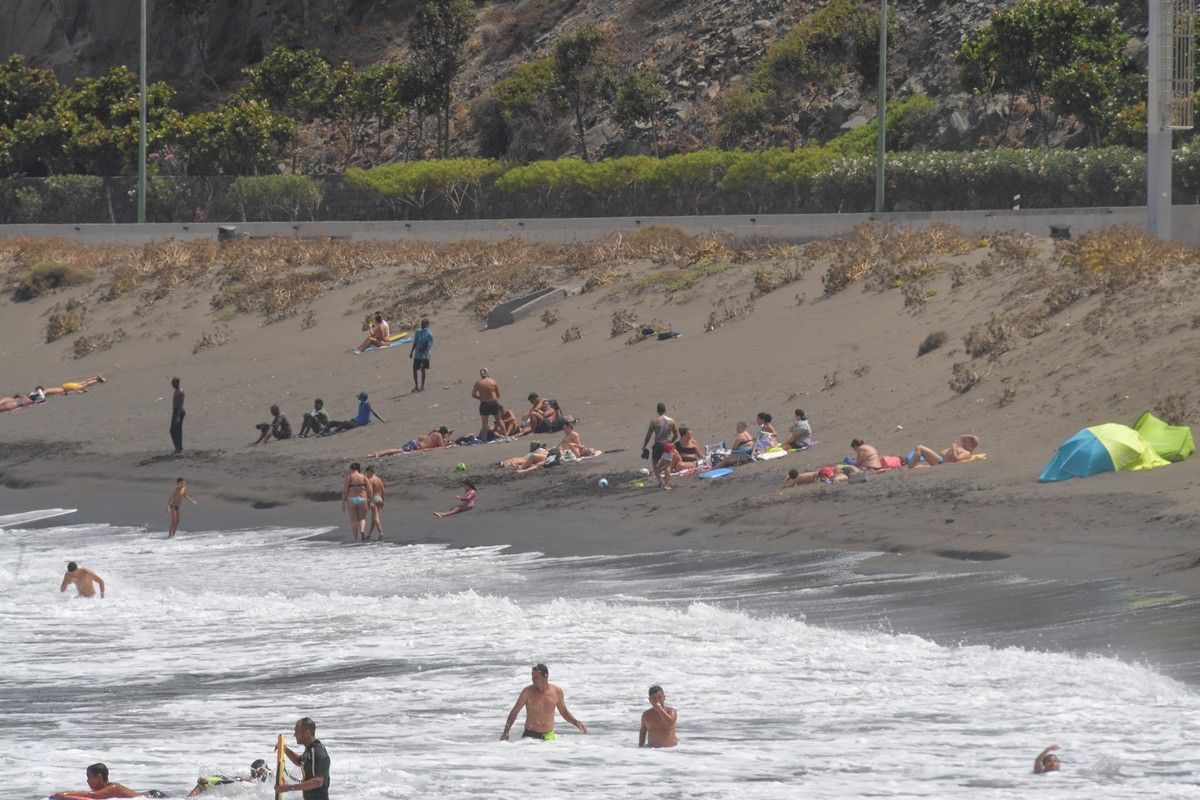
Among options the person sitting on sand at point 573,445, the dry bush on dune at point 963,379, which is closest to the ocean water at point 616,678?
the person sitting on sand at point 573,445

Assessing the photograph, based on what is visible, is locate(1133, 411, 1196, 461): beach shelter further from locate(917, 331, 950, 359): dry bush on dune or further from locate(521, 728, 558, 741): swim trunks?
locate(521, 728, 558, 741): swim trunks

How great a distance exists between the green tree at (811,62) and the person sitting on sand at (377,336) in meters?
23.7

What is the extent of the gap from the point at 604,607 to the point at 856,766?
5.29 meters

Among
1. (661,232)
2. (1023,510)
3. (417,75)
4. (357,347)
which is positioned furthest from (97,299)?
(1023,510)

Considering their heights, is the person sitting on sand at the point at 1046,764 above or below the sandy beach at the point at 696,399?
below

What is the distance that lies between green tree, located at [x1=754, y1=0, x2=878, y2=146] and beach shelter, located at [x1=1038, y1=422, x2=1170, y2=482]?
33816mm

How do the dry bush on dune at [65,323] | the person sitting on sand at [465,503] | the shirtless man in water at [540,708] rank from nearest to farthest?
the shirtless man in water at [540,708] → the person sitting on sand at [465,503] → the dry bush on dune at [65,323]

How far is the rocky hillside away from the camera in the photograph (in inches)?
2131

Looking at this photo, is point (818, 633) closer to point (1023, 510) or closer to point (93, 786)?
point (1023, 510)

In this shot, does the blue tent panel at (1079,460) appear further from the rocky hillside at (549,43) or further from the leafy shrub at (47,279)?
the rocky hillside at (549,43)

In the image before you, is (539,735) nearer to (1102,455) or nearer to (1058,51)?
(1102,455)

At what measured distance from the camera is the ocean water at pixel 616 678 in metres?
11.9

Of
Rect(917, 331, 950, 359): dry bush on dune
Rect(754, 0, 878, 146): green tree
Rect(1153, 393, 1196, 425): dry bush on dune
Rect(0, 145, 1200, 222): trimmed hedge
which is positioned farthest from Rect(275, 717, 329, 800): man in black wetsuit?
Rect(754, 0, 878, 146): green tree

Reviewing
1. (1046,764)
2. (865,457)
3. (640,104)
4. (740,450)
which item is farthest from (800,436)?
(640,104)
